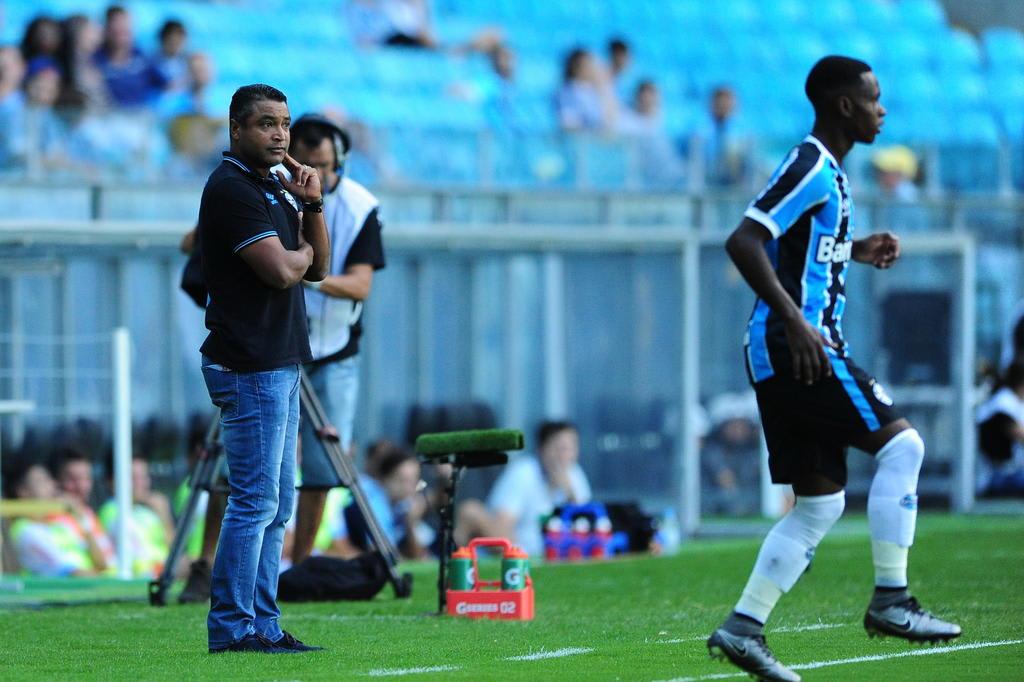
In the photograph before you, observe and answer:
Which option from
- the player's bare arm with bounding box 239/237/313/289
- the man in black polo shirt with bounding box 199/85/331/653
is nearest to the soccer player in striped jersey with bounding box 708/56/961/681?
the player's bare arm with bounding box 239/237/313/289

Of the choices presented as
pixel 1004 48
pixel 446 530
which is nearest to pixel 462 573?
pixel 446 530

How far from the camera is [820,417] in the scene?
5965 mm

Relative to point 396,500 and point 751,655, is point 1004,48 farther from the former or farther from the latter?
point 751,655

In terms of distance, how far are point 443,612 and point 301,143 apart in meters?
2.23

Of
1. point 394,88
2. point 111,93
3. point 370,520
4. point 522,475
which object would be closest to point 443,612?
point 370,520

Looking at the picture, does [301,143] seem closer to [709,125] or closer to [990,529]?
[990,529]

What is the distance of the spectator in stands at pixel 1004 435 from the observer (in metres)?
15.9

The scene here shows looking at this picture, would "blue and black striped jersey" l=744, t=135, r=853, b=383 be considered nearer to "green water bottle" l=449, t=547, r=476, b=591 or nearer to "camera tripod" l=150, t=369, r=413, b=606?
"green water bottle" l=449, t=547, r=476, b=591

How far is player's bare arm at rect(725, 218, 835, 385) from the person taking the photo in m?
5.86

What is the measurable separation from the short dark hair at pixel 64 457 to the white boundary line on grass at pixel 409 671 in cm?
752

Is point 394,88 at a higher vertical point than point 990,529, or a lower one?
higher

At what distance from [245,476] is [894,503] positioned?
2.11 m

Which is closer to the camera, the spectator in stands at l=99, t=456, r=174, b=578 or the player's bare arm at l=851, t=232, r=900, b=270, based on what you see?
the player's bare arm at l=851, t=232, r=900, b=270

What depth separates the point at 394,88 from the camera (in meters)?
19.6
